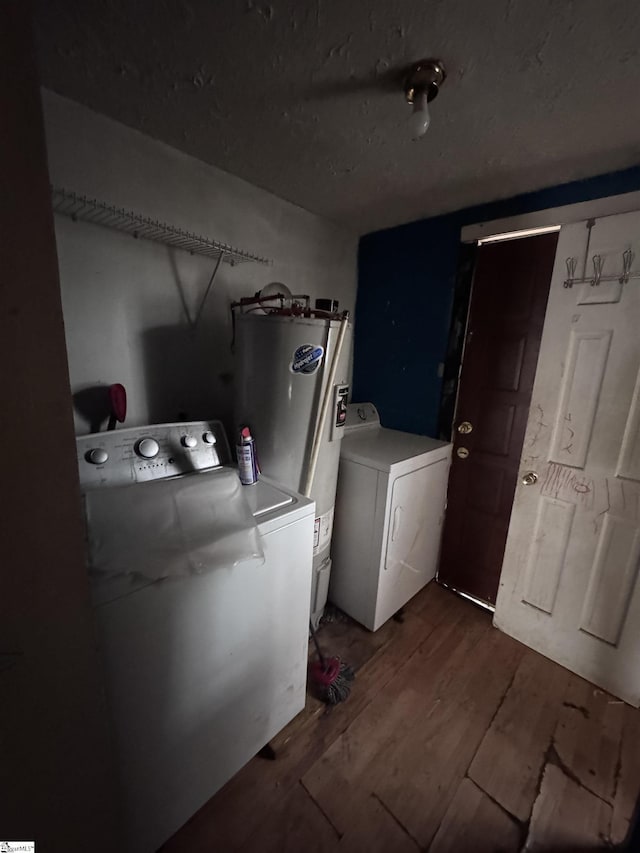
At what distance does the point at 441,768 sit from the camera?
118 cm

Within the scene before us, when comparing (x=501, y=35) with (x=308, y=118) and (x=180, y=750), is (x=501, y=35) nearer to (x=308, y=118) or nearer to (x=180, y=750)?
(x=308, y=118)

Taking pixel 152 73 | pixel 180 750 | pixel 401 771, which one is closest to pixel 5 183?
pixel 152 73

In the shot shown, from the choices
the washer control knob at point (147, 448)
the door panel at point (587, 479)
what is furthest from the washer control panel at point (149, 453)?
the door panel at point (587, 479)

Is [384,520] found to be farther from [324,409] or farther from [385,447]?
[324,409]

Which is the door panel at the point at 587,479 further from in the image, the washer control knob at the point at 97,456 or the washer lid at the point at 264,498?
the washer control knob at the point at 97,456

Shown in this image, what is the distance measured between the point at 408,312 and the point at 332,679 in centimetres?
190

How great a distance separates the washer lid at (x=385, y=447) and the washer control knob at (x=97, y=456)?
40.0 inches

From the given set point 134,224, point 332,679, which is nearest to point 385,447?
point 332,679

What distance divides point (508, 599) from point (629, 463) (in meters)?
0.87

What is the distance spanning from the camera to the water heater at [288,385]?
1248 mm

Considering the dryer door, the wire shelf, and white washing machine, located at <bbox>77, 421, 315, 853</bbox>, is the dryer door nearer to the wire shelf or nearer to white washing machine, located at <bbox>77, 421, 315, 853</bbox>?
white washing machine, located at <bbox>77, 421, 315, 853</bbox>

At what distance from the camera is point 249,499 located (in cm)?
112

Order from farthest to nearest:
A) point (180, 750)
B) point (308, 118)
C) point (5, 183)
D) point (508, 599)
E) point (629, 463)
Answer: point (508, 599) → point (629, 463) → point (308, 118) → point (180, 750) → point (5, 183)

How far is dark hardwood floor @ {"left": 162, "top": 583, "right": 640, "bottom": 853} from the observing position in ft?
3.32
